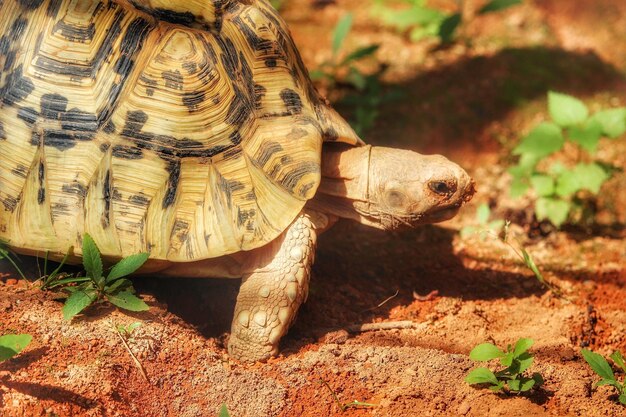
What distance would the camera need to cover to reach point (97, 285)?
3098mm

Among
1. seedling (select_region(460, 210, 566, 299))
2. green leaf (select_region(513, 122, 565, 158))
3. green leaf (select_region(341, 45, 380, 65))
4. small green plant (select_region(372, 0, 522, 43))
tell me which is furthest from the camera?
small green plant (select_region(372, 0, 522, 43))

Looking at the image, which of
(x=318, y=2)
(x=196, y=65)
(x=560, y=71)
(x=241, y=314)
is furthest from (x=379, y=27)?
(x=241, y=314)

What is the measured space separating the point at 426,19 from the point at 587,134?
7.55ft

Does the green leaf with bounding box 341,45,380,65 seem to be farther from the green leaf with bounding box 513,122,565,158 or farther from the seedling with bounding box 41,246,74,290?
the seedling with bounding box 41,246,74,290

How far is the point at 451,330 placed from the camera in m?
3.46

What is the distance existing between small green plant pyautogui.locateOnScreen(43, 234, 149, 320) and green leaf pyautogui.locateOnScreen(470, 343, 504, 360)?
146cm

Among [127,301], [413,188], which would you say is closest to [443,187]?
[413,188]

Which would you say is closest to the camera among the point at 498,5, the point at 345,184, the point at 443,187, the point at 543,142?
the point at 443,187

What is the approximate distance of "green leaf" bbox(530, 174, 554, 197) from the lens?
4.42 m

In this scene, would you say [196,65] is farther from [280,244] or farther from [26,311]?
[26,311]

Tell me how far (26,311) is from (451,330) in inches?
79.4

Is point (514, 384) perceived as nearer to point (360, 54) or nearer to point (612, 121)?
point (612, 121)

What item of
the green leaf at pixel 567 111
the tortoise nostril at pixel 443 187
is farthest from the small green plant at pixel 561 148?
the tortoise nostril at pixel 443 187

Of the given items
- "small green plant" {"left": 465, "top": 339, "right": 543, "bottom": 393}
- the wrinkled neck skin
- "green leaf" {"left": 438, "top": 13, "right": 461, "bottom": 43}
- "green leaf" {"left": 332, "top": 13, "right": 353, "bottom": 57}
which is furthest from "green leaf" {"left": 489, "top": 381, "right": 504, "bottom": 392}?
"green leaf" {"left": 438, "top": 13, "right": 461, "bottom": 43}
